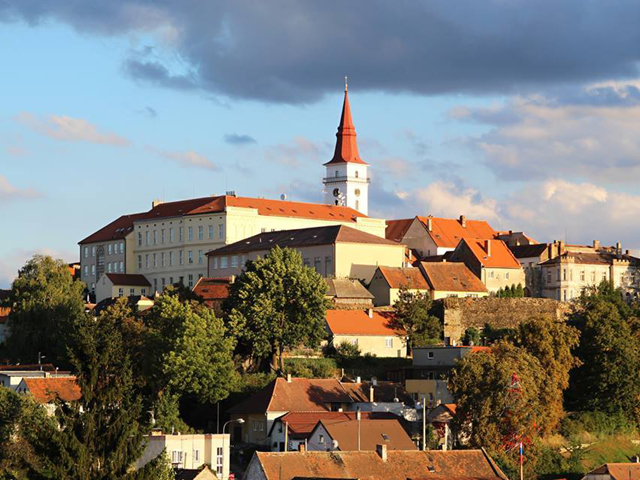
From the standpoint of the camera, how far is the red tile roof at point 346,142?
147 meters

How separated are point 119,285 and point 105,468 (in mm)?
75575

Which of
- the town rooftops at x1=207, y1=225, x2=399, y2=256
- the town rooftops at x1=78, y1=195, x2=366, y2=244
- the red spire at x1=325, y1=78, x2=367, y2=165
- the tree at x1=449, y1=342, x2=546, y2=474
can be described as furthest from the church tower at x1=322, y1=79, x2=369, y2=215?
the tree at x1=449, y1=342, x2=546, y2=474

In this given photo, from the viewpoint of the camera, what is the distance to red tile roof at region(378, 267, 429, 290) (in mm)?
93250

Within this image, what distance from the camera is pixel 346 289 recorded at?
91750 mm

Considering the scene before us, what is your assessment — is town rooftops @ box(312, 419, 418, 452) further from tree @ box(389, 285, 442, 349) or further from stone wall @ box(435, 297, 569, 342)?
stone wall @ box(435, 297, 569, 342)

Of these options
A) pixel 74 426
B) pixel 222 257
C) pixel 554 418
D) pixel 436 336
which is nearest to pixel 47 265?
pixel 222 257

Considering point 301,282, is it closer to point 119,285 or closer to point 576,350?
point 576,350

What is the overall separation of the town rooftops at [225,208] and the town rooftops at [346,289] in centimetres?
2288

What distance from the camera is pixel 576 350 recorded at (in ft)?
249

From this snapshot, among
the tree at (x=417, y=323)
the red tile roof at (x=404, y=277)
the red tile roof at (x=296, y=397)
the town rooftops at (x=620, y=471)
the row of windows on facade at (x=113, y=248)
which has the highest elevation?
the row of windows on facade at (x=113, y=248)

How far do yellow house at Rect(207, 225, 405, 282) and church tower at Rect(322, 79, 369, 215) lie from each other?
37024 mm

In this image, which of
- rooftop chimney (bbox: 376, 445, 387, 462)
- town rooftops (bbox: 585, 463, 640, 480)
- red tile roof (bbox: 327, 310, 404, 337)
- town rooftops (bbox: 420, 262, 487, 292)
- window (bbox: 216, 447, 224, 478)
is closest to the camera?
rooftop chimney (bbox: 376, 445, 387, 462)

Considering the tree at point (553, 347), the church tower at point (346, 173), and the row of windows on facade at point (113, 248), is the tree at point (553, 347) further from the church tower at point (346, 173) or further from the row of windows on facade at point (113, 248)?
the church tower at point (346, 173)

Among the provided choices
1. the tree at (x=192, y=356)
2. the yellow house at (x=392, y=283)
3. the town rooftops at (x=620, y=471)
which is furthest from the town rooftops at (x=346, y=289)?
the town rooftops at (x=620, y=471)
